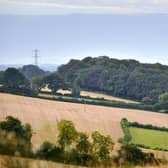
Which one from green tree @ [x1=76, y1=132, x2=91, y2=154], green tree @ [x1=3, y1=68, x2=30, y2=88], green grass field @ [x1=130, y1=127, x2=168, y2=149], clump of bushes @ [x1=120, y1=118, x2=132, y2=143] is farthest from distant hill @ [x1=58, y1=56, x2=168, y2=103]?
green tree @ [x1=76, y1=132, x2=91, y2=154]

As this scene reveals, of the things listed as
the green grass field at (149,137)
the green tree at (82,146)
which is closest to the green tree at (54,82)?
the green grass field at (149,137)

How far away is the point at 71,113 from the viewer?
63969 mm

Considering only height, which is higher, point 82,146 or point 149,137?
point 82,146

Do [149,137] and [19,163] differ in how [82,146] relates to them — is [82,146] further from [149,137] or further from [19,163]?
[149,137]

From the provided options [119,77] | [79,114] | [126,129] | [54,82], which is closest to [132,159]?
[126,129]

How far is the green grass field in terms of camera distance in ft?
150

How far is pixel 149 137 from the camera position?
5216cm

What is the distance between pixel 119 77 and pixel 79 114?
6088cm

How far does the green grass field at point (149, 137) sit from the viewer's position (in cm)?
4562

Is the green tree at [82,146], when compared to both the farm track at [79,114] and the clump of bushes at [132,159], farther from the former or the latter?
the farm track at [79,114]

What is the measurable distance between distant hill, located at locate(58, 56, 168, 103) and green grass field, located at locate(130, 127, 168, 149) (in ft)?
139

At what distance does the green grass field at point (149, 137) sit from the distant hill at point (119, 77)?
42.3 m

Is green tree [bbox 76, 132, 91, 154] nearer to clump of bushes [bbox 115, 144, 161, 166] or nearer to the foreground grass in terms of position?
clump of bushes [bbox 115, 144, 161, 166]

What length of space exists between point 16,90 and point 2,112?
35.5 meters
